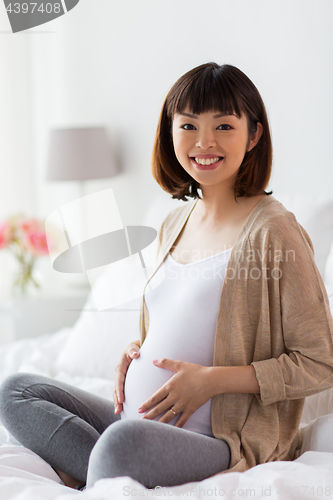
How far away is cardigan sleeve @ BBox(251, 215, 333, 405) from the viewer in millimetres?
881

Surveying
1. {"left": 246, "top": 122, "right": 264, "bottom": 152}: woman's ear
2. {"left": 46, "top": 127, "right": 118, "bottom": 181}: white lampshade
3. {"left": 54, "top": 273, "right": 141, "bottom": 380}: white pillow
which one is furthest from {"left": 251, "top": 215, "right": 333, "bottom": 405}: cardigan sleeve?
{"left": 46, "top": 127, "right": 118, "bottom": 181}: white lampshade

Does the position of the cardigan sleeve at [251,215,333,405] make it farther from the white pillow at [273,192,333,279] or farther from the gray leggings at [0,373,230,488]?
the white pillow at [273,192,333,279]

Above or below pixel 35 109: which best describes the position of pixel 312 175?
below

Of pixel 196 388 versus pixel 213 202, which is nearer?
pixel 196 388

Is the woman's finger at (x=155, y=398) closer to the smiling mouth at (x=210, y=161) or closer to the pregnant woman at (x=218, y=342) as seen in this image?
the pregnant woman at (x=218, y=342)

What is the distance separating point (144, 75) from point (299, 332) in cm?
144

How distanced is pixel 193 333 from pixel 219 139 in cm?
37

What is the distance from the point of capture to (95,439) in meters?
0.96

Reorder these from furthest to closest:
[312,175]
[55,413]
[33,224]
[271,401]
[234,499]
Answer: [33,224], [312,175], [55,413], [271,401], [234,499]

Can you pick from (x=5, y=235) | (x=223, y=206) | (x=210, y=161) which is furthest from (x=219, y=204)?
(x=5, y=235)

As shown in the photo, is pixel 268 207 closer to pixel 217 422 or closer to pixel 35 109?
pixel 217 422

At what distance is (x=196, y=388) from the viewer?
2.92 feet

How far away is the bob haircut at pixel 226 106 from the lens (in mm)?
946

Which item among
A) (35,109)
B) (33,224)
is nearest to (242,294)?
(33,224)
